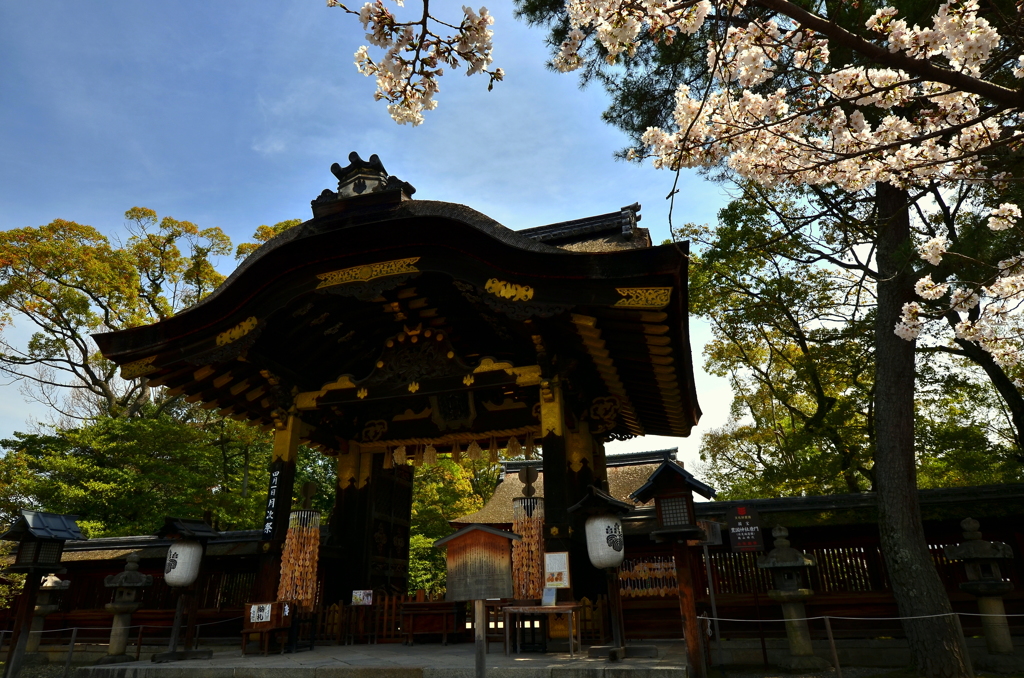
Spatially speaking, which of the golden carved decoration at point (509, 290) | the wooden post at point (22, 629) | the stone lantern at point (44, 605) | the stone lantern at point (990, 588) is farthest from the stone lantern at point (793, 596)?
the stone lantern at point (44, 605)

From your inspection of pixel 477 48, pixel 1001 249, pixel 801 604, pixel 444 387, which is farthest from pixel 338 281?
pixel 1001 249

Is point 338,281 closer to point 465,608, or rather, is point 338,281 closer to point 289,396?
point 289,396

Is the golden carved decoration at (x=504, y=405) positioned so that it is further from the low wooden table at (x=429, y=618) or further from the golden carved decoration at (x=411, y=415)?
the low wooden table at (x=429, y=618)

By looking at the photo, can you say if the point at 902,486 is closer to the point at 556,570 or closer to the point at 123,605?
the point at 556,570

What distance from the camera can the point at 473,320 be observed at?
10.3m

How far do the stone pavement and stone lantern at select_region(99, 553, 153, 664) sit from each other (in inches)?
86.3

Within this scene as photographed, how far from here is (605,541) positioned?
668cm

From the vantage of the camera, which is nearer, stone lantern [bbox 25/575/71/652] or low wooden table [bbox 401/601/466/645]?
low wooden table [bbox 401/601/466/645]

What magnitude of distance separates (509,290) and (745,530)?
16.7 feet

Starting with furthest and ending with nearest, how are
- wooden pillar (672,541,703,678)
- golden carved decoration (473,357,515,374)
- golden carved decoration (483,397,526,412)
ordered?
golden carved decoration (483,397,526,412)
golden carved decoration (473,357,515,374)
wooden pillar (672,541,703,678)

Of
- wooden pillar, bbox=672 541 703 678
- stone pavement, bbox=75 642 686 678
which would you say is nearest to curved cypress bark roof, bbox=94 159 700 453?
wooden pillar, bbox=672 541 703 678

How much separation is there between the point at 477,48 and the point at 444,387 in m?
6.09

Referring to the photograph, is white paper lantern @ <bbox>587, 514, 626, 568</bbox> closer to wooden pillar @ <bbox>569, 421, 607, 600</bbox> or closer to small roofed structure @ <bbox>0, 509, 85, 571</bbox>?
wooden pillar @ <bbox>569, 421, 607, 600</bbox>

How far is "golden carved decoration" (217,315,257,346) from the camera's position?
8805 millimetres
